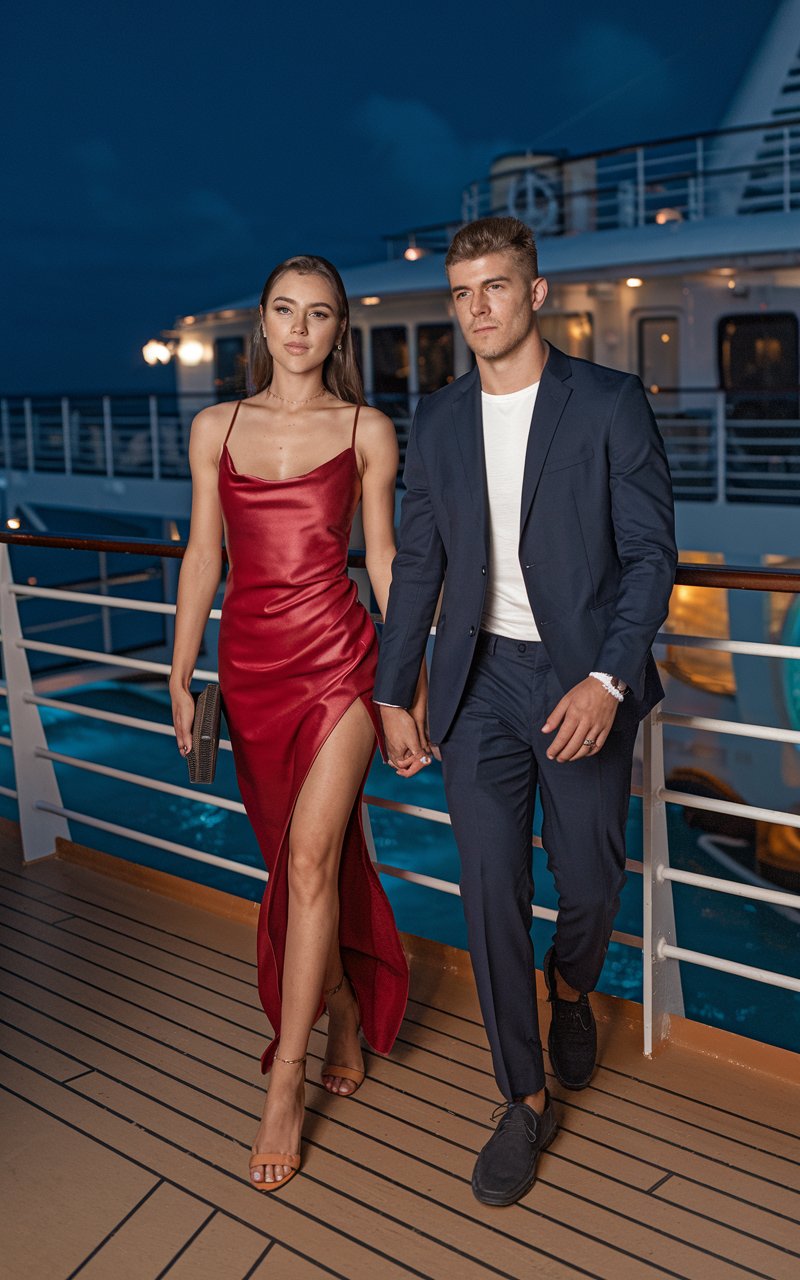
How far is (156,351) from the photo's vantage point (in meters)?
12.6

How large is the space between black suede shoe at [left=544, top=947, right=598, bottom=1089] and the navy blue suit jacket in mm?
597

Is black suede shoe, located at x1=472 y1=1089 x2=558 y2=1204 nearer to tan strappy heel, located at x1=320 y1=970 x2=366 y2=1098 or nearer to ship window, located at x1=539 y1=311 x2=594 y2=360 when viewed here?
tan strappy heel, located at x1=320 y1=970 x2=366 y2=1098

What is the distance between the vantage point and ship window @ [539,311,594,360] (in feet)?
32.8

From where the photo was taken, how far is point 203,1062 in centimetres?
236

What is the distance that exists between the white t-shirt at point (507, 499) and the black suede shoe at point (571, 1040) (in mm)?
653

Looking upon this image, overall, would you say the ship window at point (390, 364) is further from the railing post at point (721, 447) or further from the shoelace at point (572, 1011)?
the shoelace at point (572, 1011)

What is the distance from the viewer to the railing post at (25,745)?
131 inches

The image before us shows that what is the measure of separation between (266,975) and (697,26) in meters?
19.1

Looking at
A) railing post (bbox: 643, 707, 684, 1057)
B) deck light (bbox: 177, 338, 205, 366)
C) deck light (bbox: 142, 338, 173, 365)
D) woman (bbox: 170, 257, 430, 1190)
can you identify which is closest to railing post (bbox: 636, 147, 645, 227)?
deck light (bbox: 177, 338, 205, 366)

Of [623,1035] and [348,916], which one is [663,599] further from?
[623,1035]

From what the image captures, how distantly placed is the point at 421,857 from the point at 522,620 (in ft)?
33.2

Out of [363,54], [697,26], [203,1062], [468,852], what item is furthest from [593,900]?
[363,54]

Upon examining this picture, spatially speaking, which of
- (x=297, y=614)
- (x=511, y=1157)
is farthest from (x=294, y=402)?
(x=511, y=1157)

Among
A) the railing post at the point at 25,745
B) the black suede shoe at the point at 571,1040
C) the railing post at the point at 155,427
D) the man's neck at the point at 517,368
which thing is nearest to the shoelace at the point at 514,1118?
the black suede shoe at the point at 571,1040
